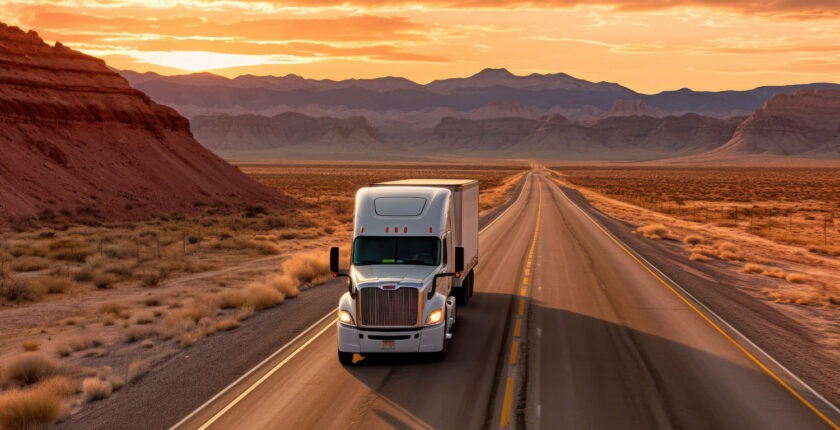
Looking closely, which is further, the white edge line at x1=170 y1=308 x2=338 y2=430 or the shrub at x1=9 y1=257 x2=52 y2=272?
the shrub at x1=9 y1=257 x2=52 y2=272

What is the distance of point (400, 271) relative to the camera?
14.8m

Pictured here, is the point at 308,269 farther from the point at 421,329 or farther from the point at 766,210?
the point at 766,210

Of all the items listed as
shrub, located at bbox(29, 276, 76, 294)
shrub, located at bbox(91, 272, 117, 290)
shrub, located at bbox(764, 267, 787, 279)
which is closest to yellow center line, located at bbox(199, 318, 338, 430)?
shrub, located at bbox(29, 276, 76, 294)

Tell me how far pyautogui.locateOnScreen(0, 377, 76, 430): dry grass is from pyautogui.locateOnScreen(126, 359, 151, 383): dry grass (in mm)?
1766

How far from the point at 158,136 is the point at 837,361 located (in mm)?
63012

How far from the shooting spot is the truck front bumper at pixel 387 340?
1415 cm

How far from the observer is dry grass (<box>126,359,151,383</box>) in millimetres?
14255

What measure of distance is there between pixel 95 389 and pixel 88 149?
50.4 meters

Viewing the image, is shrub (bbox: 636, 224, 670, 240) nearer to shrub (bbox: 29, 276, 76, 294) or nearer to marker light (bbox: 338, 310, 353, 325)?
shrub (bbox: 29, 276, 76, 294)

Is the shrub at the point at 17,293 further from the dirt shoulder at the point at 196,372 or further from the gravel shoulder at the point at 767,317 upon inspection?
the gravel shoulder at the point at 767,317

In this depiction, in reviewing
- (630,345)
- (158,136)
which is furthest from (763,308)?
(158,136)

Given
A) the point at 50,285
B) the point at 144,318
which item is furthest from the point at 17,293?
the point at 144,318

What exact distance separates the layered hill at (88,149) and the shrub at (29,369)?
33.3m

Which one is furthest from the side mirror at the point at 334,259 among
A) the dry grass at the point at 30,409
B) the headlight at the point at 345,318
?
the dry grass at the point at 30,409
